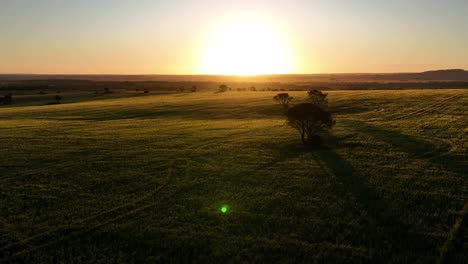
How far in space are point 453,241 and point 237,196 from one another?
12.2 metres

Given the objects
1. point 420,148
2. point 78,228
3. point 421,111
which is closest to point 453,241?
point 420,148

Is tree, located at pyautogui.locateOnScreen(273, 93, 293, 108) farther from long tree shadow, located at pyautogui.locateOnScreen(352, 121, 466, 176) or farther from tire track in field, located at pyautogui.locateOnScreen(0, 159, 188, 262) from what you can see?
tire track in field, located at pyautogui.locateOnScreen(0, 159, 188, 262)

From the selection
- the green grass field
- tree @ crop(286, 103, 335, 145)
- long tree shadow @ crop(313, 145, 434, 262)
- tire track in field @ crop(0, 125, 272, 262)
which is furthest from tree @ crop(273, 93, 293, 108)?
tire track in field @ crop(0, 125, 272, 262)

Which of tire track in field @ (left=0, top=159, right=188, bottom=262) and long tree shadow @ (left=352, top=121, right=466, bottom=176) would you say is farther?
long tree shadow @ (left=352, top=121, right=466, bottom=176)

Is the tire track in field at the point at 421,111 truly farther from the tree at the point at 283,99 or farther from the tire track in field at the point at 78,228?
the tire track in field at the point at 78,228

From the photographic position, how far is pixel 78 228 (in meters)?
19.0

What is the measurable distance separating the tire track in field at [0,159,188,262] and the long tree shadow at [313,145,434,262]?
13.0 metres

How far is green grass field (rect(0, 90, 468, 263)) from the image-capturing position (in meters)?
→ 16.8

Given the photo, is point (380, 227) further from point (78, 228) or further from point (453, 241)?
point (78, 228)

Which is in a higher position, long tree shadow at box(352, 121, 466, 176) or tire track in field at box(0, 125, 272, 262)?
long tree shadow at box(352, 121, 466, 176)

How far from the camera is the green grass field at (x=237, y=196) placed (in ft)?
55.0

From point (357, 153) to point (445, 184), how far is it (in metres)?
9.35

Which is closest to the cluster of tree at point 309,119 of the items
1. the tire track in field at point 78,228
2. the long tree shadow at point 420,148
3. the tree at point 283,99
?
the long tree shadow at point 420,148

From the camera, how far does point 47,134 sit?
46.5 metres
